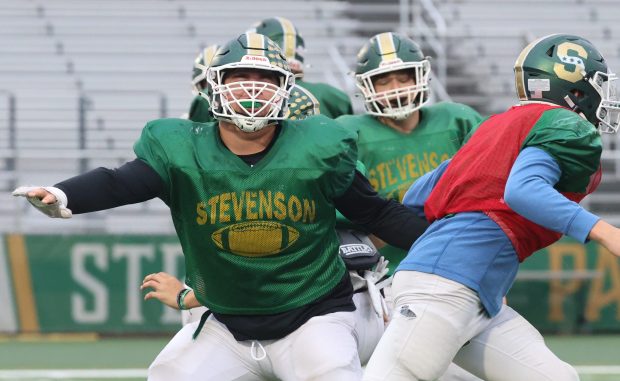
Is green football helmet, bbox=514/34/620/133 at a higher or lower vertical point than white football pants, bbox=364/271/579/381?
higher

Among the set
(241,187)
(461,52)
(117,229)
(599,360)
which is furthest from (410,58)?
(461,52)

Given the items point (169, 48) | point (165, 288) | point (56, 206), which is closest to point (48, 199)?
point (56, 206)

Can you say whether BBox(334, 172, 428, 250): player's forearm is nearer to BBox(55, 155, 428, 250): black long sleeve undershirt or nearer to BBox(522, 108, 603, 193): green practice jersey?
BBox(55, 155, 428, 250): black long sleeve undershirt

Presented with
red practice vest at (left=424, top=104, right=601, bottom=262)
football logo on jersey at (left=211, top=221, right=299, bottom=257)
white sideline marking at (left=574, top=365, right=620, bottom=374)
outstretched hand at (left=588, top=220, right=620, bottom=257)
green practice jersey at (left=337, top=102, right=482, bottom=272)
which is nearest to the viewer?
outstretched hand at (left=588, top=220, right=620, bottom=257)

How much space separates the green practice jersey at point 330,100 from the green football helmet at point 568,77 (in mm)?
2825

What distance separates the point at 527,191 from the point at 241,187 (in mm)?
949

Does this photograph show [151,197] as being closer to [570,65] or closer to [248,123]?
[248,123]

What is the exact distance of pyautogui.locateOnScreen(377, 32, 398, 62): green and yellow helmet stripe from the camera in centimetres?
568

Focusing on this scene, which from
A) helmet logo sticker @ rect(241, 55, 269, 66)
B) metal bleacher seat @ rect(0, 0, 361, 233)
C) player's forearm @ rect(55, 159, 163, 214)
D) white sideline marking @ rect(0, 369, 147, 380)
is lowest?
white sideline marking @ rect(0, 369, 147, 380)

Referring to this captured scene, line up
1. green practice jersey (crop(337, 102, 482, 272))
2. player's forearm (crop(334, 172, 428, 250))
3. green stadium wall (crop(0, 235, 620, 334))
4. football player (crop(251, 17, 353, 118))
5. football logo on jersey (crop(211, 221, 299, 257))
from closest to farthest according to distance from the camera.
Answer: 1. football logo on jersey (crop(211, 221, 299, 257))
2. player's forearm (crop(334, 172, 428, 250))
3. green practice jersey (crop(337, 102, 482, 272))
4. football player (crop(251, 17, 353, 118))
5. green stadium wall (crop(0, 235, 620, 334))

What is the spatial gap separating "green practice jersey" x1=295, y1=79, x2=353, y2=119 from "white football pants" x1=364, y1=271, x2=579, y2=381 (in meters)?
2.95

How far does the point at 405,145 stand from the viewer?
5660 millimetres

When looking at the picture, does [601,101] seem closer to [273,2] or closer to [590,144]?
[590,144]

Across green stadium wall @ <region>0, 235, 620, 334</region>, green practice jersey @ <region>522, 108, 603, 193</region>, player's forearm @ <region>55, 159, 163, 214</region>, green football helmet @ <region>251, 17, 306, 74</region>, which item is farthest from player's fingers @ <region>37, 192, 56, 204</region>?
green stadium wall @ <region>0, 235, 620, 334</region>
